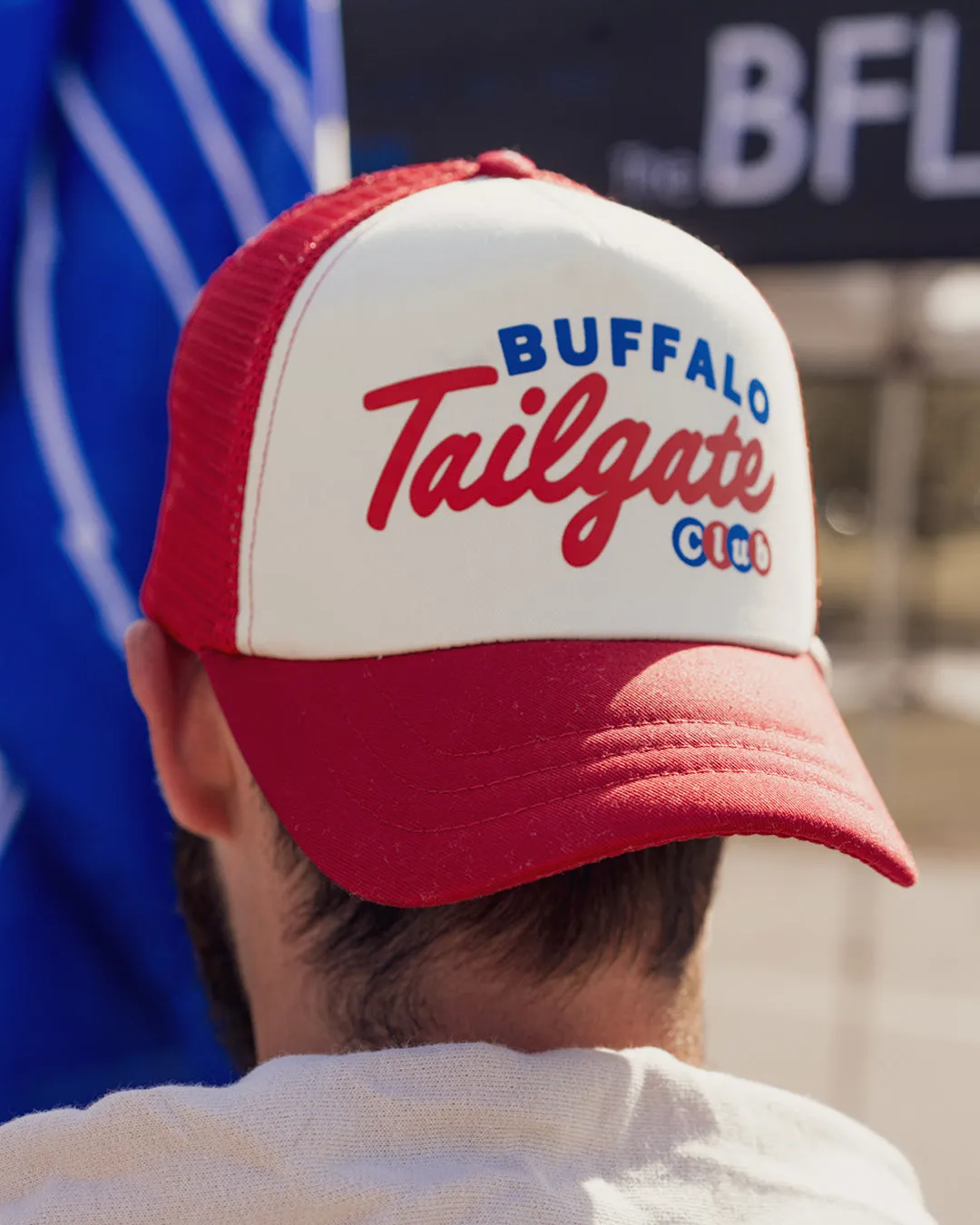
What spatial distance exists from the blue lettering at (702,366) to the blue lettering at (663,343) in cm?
2

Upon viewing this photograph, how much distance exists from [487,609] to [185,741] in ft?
0.92

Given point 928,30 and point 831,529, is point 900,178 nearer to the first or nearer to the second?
point 928,30

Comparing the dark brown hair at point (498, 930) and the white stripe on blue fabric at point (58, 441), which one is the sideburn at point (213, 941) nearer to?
the dark brown hair at point (498, 930)

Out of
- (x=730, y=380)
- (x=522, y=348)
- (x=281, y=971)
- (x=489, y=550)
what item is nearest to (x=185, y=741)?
(x=281, y=971)

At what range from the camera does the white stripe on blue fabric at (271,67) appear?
1443 mm

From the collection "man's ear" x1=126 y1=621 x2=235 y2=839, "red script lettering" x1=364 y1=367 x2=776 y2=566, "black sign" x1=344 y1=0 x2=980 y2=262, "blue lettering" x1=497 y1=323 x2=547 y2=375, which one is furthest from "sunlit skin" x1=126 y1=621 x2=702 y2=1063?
"black sign" x1=344 y1=0 x2=980 y2=262

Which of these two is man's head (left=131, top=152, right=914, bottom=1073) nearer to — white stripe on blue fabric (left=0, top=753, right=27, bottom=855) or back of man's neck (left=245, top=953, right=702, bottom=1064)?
back of man's neck (left=245, top=953, right=702, bottom=1064)

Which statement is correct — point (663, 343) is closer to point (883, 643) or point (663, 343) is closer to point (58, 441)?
point (58, 441)

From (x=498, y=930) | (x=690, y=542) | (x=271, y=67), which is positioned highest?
(x=271, y=67)

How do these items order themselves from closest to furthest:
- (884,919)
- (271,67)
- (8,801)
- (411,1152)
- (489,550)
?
1. (411,1152)
2. (489,550)
3. (8,801)
4. (271,67)
5. (884,919)

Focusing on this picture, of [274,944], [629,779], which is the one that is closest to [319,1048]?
[274,944]

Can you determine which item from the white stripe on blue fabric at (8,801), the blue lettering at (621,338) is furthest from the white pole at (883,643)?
the white stripe on blue fabric at (8,801)

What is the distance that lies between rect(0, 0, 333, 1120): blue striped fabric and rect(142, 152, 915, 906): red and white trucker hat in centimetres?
43

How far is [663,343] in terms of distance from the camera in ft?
3.06
